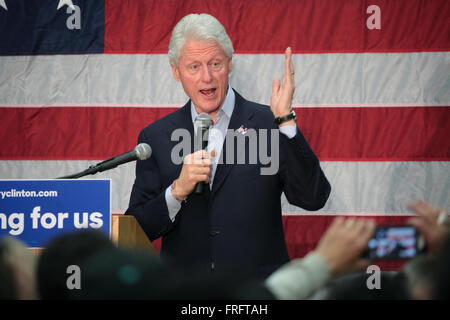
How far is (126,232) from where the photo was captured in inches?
88.4

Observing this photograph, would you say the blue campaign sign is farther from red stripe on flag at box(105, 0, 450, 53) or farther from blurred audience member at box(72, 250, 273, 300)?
red stripe on flag at box(105, 0, 450, 53)

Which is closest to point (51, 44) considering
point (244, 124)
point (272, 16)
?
point (272, 16)

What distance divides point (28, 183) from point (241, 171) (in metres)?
0.94

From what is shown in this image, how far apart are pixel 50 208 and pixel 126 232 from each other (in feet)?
1.05

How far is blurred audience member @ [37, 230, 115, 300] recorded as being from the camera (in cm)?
97

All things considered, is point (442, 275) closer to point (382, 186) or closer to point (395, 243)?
point (395, 243)

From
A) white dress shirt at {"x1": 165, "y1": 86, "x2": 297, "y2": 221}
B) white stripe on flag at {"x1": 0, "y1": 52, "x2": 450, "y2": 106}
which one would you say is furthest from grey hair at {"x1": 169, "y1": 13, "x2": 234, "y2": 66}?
white stripe on flag at {"x1": 0, "y1": 52, "x2": 450, "y2": 106}

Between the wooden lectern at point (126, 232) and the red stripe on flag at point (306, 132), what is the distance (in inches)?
63.6

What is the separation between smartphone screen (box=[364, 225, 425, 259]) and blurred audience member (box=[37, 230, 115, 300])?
57 centimetres

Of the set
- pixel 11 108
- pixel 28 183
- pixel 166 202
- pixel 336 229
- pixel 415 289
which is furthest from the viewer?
pixel 11 108

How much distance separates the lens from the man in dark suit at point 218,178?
7.66ft

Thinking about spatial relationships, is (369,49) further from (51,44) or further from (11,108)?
(11,108)

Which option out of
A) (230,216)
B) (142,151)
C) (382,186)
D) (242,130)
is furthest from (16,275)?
(382,186)

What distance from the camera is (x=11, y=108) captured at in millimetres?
3988
